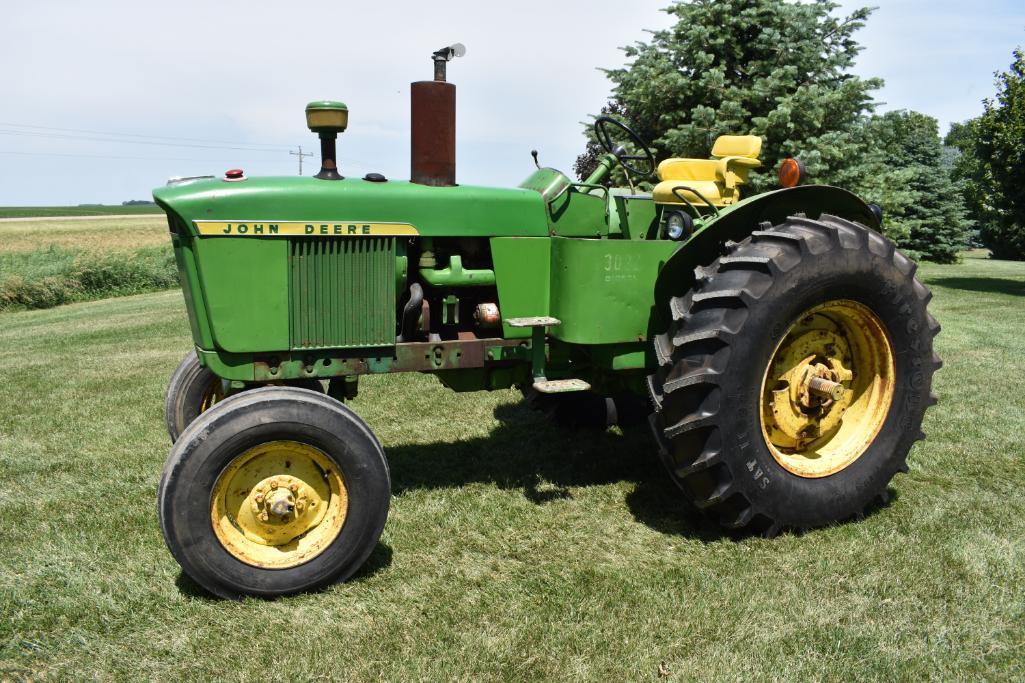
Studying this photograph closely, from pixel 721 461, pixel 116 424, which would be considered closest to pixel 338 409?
pixel 721 461

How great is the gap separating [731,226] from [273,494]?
249cm

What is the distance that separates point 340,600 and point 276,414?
2.57ft

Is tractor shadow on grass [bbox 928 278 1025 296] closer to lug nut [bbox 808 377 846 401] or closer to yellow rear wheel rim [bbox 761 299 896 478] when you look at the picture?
yellow rear wheel rim [bbox 761 299 896 478]

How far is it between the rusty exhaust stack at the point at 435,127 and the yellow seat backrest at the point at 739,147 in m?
1.81

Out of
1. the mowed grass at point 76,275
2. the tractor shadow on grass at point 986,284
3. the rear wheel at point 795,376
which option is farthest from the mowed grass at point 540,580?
the mowed grass at point 76,275

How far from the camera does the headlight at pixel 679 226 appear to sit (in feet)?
12.9

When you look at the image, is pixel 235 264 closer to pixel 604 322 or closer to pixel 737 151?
pixel 604 322

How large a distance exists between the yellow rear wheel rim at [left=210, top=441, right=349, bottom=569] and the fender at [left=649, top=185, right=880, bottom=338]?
1795 millimetres

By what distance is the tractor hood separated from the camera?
3.28 meters

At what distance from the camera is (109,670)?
263 cm

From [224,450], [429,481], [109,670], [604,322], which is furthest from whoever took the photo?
[429,481]

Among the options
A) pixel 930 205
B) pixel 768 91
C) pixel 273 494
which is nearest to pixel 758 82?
pixel 768 91

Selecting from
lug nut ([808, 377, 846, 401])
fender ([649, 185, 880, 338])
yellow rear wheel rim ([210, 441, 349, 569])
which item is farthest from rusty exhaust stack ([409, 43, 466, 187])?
lug nut ([808, 377, 846, 401])

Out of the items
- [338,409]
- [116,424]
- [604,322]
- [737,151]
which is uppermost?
[737,151]
